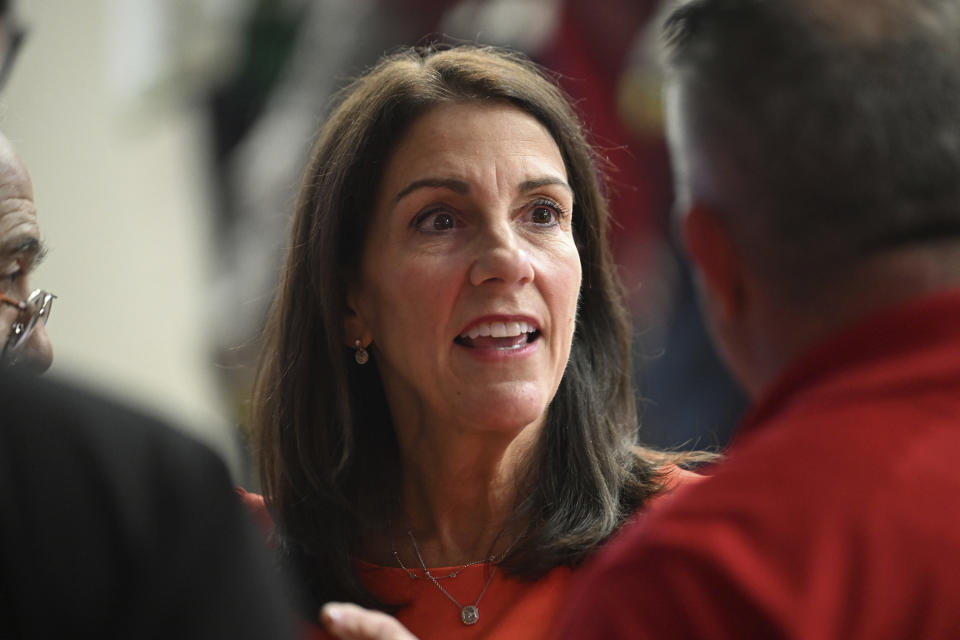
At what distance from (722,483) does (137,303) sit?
6185 millimetres

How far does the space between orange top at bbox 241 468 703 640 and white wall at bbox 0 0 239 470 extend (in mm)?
4529

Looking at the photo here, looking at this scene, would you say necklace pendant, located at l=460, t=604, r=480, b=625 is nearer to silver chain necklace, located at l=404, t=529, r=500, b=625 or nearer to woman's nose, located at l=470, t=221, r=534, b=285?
silver chain necklace, located at l=404, t=529, r=500, b=625

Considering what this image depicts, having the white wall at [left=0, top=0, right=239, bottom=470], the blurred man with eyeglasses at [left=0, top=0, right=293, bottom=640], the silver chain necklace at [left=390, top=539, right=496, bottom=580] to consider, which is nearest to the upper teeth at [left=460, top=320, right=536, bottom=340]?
the silver chain necklace at [left=390, top=539, right=496, bottom=580]

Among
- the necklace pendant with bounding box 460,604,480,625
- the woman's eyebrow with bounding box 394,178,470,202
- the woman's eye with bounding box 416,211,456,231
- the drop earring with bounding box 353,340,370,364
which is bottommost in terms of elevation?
the necklace pendant with bounding box 460,604,480,625

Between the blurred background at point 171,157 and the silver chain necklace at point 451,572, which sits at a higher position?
the blurred background at point 171,157

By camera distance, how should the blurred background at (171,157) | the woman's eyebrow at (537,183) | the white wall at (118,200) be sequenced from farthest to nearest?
the white wall at (118,200)
the blurred background at (171,157)
the woman's eyebrow at (537,183)

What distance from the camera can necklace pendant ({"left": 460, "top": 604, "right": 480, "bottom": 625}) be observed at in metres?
2.36

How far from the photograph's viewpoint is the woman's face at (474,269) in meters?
2.44

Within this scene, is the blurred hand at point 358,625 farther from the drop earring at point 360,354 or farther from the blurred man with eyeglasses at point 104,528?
the drop earring at point 360,354

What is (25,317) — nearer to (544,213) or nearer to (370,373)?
(370,373)

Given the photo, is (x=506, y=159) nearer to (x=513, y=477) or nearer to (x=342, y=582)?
(x=513, y=477)

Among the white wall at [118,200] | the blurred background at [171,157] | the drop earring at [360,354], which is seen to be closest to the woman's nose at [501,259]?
the drop earring at [360,354]

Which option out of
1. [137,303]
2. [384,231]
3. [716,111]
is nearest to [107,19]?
[137,303]

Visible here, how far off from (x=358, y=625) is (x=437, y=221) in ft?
3.16
